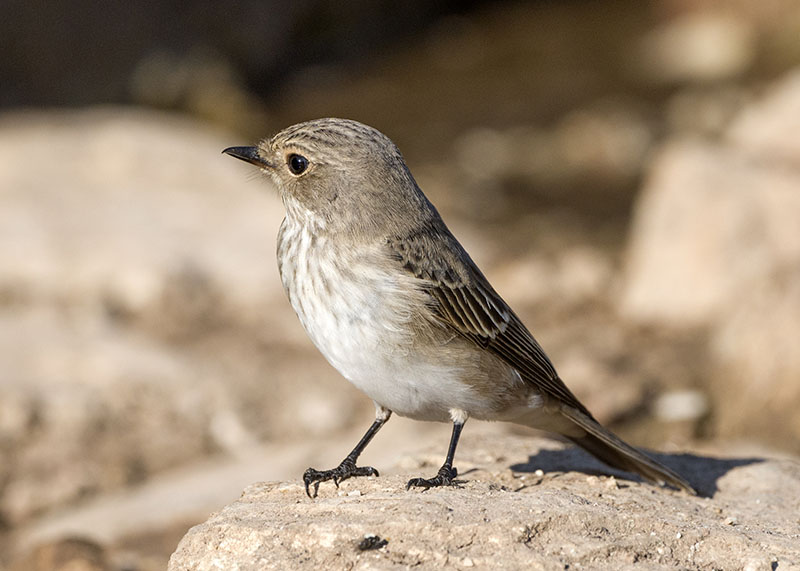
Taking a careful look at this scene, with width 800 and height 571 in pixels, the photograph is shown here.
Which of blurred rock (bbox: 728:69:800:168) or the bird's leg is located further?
blurred rock (bbox: 728:69:800:168)

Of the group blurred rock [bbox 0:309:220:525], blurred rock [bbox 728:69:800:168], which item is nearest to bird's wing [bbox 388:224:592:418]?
blurred rock [bbox 0:309:220:525]

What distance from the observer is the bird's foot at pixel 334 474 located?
17.2 feet

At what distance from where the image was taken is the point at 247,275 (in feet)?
34.7

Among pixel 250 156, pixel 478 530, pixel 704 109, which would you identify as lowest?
pixel 478 530

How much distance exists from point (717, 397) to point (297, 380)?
3452mm

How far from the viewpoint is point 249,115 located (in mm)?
17203

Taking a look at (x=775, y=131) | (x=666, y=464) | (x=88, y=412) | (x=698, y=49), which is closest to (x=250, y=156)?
(x=666, y=464)

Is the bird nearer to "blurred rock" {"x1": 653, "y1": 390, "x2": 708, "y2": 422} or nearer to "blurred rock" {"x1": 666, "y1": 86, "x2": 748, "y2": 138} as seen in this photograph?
"blurred rock" {"x1": 653, "y1": 390, "x2": 708, "y2": 422}

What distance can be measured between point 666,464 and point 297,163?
9.31 feet

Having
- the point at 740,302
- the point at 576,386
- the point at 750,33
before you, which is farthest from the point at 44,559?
the point at 750,33

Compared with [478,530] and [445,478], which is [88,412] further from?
[478,530]

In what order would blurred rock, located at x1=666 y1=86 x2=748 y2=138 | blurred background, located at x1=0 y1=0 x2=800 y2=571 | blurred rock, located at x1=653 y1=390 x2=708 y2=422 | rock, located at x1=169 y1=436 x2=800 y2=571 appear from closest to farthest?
rock, located at x1=169 y1=436 x2=800 y2=571 → blurred background, located at x1=0 y1=0 x2=800 y2=571 → blurred rock, located at x1=653 y1=390 x2=708 y2=422 → blurred rock, located at x1=666 y1=86 x2=748 y2=138

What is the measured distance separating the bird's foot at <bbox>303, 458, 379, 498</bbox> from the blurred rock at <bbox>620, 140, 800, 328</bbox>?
4.65 meters

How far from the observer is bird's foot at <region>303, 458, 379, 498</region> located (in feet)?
17.2
